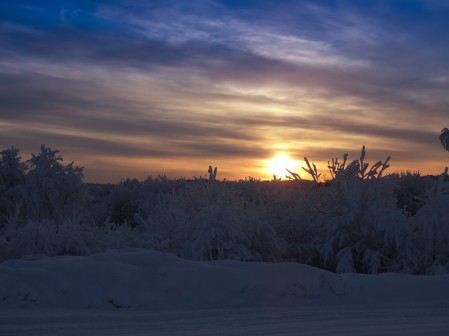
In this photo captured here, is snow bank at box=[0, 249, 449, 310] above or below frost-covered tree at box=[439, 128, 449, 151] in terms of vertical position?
below

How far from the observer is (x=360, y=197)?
1848cm

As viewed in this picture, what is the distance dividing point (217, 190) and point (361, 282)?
27.0 feet

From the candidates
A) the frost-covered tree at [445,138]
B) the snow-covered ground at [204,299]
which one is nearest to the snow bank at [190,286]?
the snow-covered ground at [204,299]

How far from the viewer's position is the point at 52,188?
30156 mm

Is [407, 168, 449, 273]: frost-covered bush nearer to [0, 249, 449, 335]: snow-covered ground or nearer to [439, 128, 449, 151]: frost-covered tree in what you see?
[0, 249, 449, 335]: snow-covered ground

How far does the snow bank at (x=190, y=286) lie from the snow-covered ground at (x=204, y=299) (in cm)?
2

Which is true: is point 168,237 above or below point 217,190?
below

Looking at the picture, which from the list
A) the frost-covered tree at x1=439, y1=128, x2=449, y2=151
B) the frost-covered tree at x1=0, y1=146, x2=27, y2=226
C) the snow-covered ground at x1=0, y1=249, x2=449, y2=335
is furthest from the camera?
the frost-covered tree at x1=0, y1=146, x2=27, y2=226

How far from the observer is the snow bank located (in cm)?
987

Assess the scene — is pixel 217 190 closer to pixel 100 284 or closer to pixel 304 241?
pixel 304 241

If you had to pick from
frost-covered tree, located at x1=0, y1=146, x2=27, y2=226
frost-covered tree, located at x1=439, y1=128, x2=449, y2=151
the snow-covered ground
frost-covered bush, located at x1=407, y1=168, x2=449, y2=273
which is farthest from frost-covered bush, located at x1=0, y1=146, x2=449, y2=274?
frost-covered tree, located at x1=0, y1=146, x2=27, y2=226

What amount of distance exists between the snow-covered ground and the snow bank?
0.02 meters

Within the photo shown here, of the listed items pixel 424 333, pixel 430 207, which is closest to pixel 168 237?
pixel 430 207

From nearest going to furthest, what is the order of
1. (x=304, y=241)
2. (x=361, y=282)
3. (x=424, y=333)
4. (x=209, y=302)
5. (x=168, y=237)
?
(x=424, y=333), (x=209, y=302), (x=361, y=282), (x=168, y=237), (x=304, y=241)
